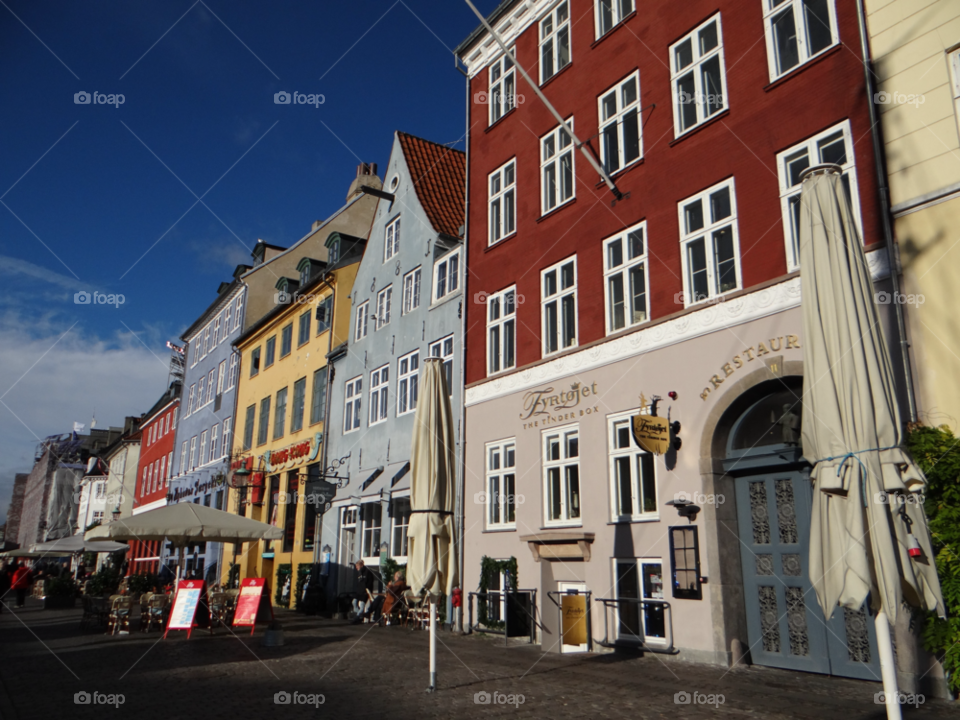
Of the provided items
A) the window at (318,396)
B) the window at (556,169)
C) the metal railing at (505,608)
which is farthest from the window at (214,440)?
the window at (556,169)

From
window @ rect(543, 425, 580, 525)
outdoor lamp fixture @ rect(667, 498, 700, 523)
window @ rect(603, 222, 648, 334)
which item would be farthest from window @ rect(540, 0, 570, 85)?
outdoor lamp fixture @ rect(667, 498, 700, 523)

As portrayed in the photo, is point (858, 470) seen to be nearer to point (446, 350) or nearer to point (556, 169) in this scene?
point (556, 169)

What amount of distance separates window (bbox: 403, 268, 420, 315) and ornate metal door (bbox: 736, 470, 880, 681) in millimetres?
12368

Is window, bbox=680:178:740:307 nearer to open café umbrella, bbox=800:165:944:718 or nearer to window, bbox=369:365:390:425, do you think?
open café umbrella, bbox=800:165:944:718

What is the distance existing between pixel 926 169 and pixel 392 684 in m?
9.68

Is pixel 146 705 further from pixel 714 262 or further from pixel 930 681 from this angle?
pixel 714 262

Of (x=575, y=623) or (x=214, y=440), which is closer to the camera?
(x=575, y=623)

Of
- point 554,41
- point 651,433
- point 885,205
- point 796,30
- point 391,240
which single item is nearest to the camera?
point 885,205

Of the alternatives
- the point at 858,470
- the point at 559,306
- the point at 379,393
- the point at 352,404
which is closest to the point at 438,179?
the point at 379,393

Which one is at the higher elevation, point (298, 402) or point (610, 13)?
point (610, 13)

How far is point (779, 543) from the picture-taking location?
36.5 feet

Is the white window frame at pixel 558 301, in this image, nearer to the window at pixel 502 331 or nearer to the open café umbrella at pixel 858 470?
the window at pixel 502 331

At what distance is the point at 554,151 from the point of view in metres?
17.2

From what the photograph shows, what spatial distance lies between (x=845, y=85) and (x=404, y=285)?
14180 mm
